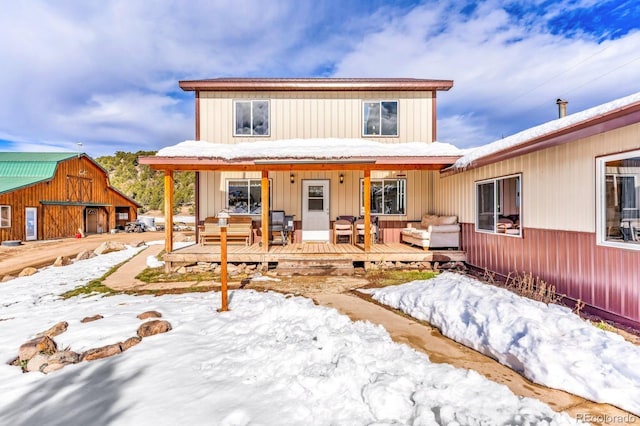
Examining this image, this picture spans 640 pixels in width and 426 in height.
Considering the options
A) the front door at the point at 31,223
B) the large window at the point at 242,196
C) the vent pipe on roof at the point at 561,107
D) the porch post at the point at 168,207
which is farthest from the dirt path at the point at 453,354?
the front door at the point at 31,223

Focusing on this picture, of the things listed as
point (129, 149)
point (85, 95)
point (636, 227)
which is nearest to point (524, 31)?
point (636, 227)

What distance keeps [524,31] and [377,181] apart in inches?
590

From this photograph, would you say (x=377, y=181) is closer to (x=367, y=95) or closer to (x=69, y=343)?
(x=367, y=95)

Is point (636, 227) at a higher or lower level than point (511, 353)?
higher

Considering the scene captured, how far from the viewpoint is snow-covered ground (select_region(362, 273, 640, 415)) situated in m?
2.35

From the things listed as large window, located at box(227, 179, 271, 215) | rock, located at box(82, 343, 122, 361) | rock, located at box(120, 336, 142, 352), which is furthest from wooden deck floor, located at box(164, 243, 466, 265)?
rock, located at box(82, 343, 122, 361)

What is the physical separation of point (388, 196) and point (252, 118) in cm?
529

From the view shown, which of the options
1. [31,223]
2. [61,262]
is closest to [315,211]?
[61,262]

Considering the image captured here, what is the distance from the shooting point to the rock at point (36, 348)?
10.2ft

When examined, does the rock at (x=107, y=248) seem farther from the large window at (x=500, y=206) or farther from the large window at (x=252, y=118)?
the large window at (x=500, y=206)

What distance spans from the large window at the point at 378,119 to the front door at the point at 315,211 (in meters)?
2.45

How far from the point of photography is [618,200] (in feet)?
12.7

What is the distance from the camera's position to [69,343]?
3367mm

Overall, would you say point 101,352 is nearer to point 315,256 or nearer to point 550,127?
point 315,256
